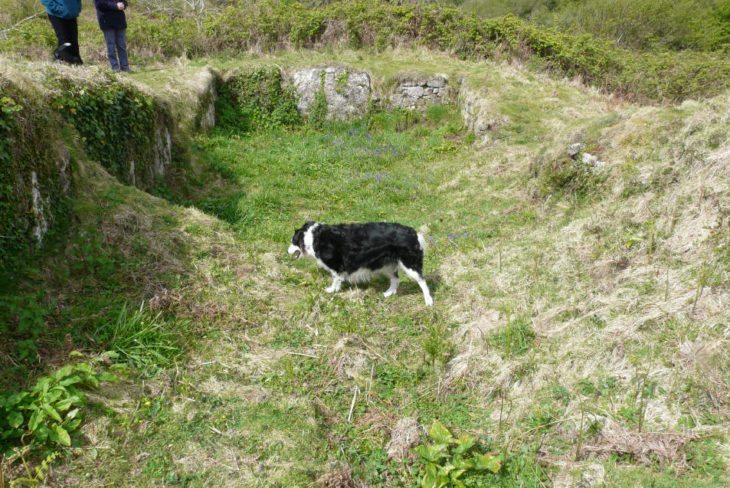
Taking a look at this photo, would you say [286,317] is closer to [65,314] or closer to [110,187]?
[65,314]

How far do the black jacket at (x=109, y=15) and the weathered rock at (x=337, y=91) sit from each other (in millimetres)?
5718

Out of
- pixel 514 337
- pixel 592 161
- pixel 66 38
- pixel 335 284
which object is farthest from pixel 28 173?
pixel 592 161

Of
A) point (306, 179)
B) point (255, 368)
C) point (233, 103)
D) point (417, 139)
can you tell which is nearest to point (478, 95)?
point (417, 139)

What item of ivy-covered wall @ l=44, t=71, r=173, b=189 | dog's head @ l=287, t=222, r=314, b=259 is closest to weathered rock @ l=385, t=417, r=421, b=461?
dog's head @ l=287, t=222, r=314, b=259

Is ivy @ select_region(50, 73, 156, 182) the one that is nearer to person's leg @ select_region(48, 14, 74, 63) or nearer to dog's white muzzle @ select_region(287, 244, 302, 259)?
person's leg @ select_region(48, 14, 74, 63)

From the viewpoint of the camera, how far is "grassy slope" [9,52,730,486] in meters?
3.38

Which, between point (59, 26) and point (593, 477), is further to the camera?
point (59, 26)

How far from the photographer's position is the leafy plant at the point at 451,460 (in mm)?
3309

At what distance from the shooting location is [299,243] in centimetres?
620

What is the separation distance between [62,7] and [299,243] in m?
7.14

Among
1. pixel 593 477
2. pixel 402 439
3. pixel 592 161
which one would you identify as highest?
pixel 592 161

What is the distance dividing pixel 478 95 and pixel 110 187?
1052cm

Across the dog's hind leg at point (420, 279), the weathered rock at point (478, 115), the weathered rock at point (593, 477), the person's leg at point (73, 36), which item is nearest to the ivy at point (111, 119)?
the person's leg at point (73, 36)

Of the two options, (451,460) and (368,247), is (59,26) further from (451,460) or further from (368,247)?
(451,460)
